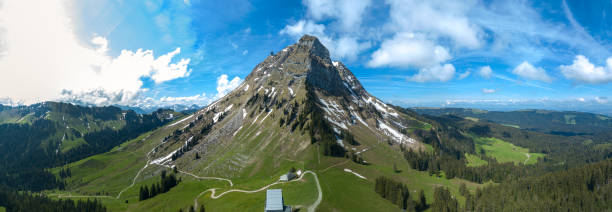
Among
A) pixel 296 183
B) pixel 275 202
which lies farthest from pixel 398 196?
pixel 275 202

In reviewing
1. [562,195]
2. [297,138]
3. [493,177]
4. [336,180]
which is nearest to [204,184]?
[297,138]

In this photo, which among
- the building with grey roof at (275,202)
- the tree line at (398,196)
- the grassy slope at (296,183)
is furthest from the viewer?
the tree line at (398,196)

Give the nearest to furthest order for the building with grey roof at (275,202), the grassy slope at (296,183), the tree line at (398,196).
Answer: the building with grey roof at (275,202)
the grassy slope at (296,183)
the tree line at (398,196)

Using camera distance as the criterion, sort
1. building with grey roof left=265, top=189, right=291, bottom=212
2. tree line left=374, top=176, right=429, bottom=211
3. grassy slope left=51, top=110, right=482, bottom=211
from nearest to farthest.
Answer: building with grey roof left=265, top=189, right=291, bottom=212, grassy slope left=51, top=110, right=482, bottom=211, tree line left=374, top=176, right=429, bottom=211

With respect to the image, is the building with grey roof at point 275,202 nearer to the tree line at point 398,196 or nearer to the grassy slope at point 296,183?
the grassy slope at point 296,183

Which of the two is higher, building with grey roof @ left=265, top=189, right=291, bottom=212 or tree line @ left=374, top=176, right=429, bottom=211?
building with grey roof @ left=265, top=189, right=291, bottom=212

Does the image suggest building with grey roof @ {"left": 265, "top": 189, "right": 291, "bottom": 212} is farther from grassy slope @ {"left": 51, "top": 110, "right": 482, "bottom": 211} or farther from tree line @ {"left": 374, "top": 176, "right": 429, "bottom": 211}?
tree line @ {"left": 374, "top": 176, "right": 429, "bottom": 211}

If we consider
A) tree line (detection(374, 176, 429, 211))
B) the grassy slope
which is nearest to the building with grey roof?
the grassy slope

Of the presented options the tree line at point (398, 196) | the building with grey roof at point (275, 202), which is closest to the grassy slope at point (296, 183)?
the tree line at point (398, 196)

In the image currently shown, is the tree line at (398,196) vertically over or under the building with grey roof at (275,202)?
under

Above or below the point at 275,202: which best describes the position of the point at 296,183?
below

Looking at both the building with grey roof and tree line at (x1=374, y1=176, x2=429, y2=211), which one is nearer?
the building with grey roof

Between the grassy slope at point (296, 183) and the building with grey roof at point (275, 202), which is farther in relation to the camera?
the grassy slope at point (296, 183)

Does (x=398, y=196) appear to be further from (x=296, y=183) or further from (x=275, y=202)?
(x=275, y=202)
